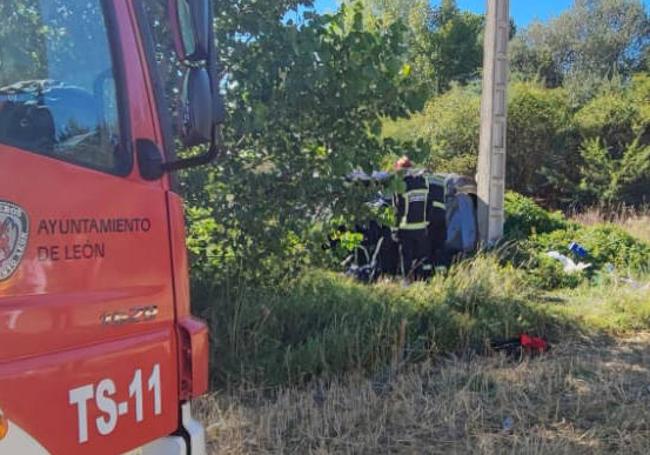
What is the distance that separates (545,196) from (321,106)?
15.3 m

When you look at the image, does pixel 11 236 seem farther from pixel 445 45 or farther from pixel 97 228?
pixel 445 45

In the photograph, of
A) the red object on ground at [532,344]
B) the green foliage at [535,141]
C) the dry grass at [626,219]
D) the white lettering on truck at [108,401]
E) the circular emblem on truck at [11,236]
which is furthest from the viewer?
the green foliage at [535,141]

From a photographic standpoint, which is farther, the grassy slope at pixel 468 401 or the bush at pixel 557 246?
the bush at pixel 557 246

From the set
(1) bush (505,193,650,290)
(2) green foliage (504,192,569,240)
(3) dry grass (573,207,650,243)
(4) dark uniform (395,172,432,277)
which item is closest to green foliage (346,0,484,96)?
(3) dry grass (573,207,650,243)

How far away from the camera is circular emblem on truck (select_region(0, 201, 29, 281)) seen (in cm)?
175

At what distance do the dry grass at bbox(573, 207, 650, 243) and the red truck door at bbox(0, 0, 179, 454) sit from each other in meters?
11.1

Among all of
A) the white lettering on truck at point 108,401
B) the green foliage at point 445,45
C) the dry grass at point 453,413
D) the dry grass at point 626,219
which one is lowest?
the dry grass at point 453,413

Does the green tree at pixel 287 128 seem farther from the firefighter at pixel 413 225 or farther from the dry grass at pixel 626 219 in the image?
the dry grass at pixel 626 219

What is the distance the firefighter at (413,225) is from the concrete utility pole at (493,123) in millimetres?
1910

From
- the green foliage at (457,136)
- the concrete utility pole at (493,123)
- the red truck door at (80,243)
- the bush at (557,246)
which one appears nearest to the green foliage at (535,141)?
the green foliage at (457,136)

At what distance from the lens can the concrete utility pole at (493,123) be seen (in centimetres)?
1055

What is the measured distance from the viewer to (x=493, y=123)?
10758mm

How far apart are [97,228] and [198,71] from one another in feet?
1.87

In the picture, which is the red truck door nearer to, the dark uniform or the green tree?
the green tree
